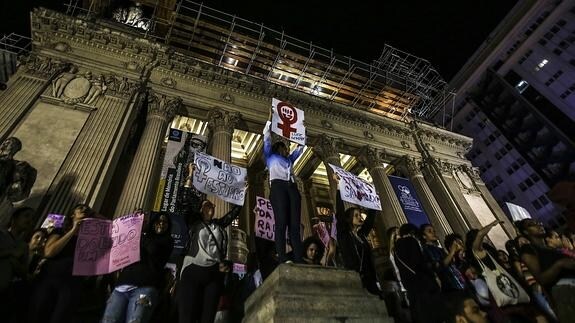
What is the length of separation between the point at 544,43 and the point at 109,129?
194ft

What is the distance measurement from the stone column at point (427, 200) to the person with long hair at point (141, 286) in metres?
15.5

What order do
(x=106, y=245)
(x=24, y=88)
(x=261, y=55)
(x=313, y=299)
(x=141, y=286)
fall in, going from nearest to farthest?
(x=313, y=299)
(x=141, y=286)
(x=106, y=245)
(x=24, y=88)
(x=261, y=55)

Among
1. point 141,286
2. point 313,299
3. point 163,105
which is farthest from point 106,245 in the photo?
point 163,105

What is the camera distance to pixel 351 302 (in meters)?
3.35

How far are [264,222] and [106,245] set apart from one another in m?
4.29

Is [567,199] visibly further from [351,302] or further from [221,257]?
[221,257]

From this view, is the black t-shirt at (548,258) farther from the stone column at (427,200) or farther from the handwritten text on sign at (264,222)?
the stone column at (427,200)

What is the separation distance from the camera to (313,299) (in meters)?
3.16

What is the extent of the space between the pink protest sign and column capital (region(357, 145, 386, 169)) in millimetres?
15734

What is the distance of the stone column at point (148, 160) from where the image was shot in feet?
34.4

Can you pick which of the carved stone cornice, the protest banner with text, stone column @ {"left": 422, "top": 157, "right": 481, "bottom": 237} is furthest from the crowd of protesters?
stone column @ {"left": 422, "top": 157, "right": 481, "bottom": 237}

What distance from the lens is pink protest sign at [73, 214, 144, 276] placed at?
4.37 m

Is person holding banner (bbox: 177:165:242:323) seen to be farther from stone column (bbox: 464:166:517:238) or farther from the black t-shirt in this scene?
stone column (bbox: 464:166:517:238)

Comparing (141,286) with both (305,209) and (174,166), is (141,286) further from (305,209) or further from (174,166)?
(305,209)
